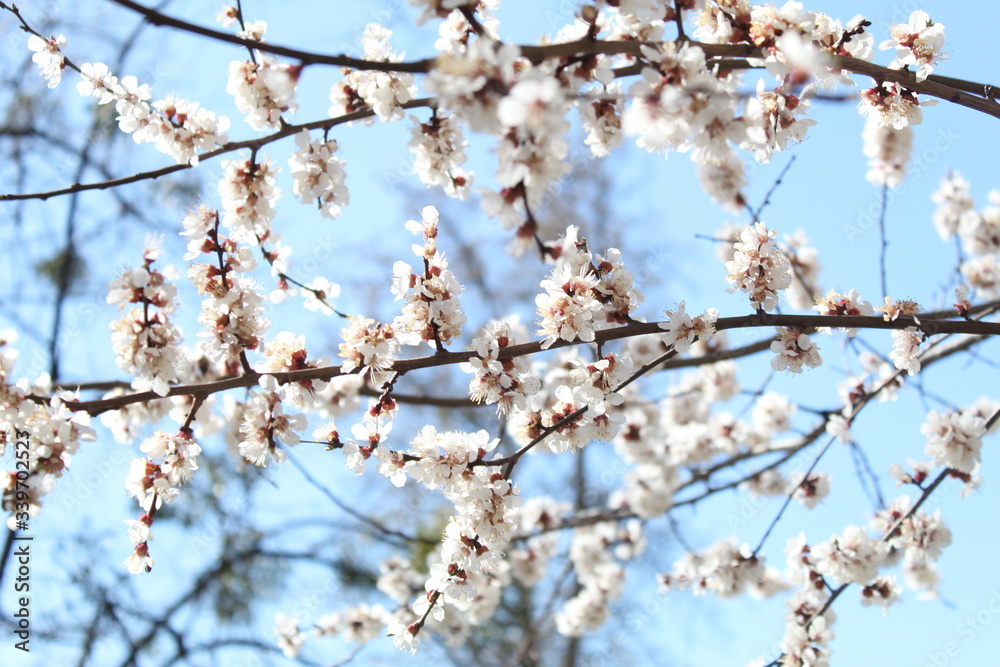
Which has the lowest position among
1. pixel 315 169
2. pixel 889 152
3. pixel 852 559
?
pixel 852 559

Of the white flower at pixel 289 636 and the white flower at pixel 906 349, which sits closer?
the white flower at pixel 906 349

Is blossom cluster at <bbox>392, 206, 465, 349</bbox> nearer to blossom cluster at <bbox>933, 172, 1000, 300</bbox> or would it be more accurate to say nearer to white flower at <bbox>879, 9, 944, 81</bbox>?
white flower at <bbox>879, 9, 944, 81</bbox>

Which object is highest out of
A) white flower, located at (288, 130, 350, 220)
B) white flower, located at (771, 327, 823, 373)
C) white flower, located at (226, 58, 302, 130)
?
white flower, located at (226, 58, 302, 130)

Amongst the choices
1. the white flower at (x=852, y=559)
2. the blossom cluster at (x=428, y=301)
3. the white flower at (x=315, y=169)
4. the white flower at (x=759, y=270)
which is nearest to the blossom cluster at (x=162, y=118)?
the white flower at (x=315, y=169)

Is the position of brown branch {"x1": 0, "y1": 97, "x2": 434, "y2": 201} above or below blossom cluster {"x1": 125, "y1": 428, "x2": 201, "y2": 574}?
above

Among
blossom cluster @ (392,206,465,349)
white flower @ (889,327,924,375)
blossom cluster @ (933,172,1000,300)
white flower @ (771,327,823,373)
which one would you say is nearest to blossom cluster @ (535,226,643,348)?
blossom cluster @ (392,206,465,349)

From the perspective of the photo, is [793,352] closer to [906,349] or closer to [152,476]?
[906,349]

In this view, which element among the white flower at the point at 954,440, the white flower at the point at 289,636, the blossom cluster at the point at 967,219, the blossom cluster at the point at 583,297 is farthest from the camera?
the blossom cluster at the point at 967,219

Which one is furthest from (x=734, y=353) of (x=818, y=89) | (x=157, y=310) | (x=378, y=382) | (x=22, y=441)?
(x=22, y=441)

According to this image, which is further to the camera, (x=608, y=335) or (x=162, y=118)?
(x=162, y=118)

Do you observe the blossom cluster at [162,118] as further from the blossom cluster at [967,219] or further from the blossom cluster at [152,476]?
the blossom cluster at [967,219]

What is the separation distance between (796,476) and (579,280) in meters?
2.60

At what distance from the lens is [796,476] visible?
373 cm

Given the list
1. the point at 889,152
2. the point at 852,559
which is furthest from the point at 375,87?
the point at 889,152
